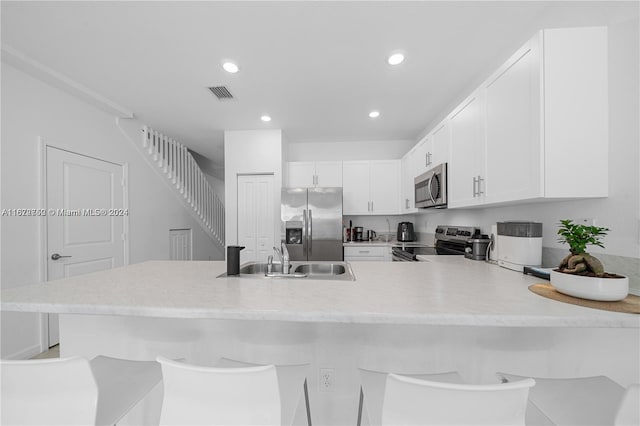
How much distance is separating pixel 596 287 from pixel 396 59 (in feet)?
6.56

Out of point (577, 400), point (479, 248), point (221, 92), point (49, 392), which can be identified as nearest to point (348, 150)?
point (221, 92)

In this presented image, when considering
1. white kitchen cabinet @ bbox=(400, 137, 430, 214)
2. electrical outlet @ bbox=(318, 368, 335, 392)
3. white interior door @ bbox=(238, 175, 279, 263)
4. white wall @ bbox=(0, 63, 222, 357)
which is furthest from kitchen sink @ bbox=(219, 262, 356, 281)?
white wall @ bbox=(0, 63, 222, 357)

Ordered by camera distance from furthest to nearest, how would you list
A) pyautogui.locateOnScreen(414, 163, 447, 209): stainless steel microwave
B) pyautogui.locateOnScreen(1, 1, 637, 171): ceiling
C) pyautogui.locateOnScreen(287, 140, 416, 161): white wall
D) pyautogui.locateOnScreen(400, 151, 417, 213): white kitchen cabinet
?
pyautogui.locateOnScreen(287, 140, 416, 161): white wall, pyautogui.locateOnScreen(400, 151, 417, 213): white kitchen cabinet, pyautogui.locateOnScreen(414, 163, 447, 209): stainless steel microwave, pyautogui.locateOnScreen(1, 1, 637, 171): ceiling

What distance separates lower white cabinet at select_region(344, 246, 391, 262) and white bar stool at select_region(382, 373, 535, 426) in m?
3.08

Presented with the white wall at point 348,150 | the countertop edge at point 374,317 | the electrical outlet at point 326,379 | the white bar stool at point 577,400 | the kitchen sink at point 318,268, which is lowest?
the electrical outlet at point 326,379

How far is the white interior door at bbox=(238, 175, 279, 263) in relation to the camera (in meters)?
3.94

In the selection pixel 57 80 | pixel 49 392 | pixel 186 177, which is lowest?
pixel 49 392

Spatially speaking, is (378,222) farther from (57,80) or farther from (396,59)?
(57,80)

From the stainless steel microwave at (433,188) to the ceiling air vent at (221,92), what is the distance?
2244 mm

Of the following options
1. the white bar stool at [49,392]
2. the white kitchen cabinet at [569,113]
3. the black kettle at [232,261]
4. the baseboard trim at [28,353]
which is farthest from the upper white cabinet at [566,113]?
the baseboard trim at [28,353]

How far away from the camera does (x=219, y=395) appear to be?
74cm

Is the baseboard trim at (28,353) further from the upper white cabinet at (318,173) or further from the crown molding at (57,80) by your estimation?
the upper white cabinet at (318,173)

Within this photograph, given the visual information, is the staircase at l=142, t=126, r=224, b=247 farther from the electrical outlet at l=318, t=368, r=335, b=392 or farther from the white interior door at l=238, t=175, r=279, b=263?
the electrical outlet at l=318, t=368, r=335, b=392

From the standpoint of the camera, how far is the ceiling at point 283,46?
5.48 ft
